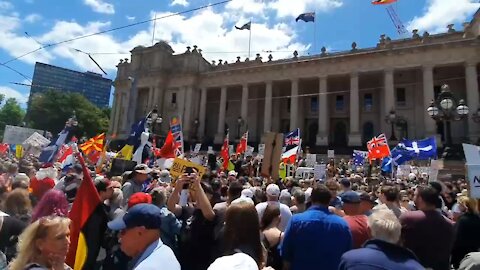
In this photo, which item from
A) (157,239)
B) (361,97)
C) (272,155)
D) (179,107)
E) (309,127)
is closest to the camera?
(157,239)

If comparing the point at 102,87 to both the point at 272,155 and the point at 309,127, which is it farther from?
the point at 272,155

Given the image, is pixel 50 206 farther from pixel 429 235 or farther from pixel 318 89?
pixel 318 89

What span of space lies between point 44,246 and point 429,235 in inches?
163

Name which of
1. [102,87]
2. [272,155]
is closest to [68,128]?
[272,155]

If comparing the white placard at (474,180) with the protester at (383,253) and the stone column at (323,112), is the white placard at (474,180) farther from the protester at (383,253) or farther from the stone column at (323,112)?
the stone column at (323,112)

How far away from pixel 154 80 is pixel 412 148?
4030 cm

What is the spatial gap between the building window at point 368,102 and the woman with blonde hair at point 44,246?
4142 cm

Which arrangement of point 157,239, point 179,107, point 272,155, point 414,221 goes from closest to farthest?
point 157,239 → point 414,221 → point 272,155 → point 179,107

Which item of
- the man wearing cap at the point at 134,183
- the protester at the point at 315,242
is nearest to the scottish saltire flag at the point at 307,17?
the man wearing cap at the point at 134,183

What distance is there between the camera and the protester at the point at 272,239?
13.2 feet

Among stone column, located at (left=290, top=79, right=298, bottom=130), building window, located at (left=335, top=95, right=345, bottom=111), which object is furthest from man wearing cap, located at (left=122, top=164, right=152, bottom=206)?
building window, located at (left=335, top=95, right=345, bottom=111)

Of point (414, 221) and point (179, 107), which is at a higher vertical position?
point (179, 107)

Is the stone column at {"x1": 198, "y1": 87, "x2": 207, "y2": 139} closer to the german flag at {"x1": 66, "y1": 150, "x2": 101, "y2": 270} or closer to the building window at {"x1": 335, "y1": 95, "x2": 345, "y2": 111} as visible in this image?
the building window at {"x1": 335, "y1": 95, "x2": 345, "y2": 111}

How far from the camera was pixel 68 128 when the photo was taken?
13.8m
